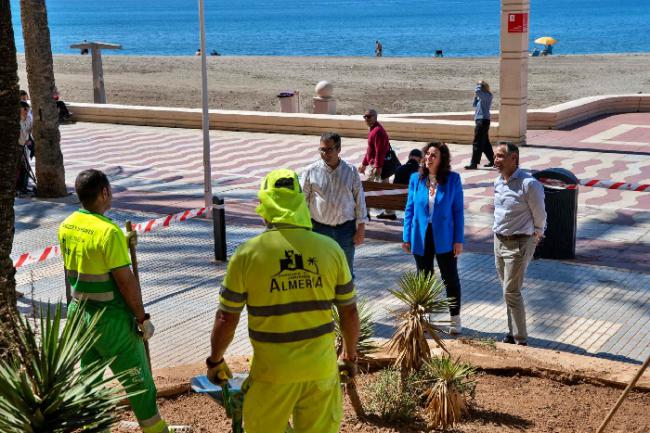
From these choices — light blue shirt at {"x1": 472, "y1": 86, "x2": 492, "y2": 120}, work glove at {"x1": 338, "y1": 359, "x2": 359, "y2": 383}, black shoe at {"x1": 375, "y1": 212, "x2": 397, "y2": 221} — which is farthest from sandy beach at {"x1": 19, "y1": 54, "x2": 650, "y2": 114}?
work glove at {"x1": 338, "y1": 359, "x2": 359, "y2": 383}

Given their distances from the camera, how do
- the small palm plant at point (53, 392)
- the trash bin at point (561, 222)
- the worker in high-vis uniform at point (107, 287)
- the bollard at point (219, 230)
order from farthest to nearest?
the bollard at point (219, 230) → the trash bin at point (561, 222) → the worker in high-vis uniform at point (107, 287) → the small palm plant at point (53, 392)

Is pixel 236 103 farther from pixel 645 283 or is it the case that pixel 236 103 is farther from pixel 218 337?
pixel 218 337

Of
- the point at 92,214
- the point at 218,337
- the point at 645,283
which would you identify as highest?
the point at 92,214

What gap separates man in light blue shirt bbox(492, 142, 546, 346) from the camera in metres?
7.68

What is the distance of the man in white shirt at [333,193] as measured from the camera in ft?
27.0

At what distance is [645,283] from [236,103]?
27.3m

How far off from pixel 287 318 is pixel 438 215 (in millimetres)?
3885

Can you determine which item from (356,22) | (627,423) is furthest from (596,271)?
(356,22)

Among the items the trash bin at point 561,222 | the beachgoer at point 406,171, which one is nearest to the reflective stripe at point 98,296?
the trash bin at point 561,222

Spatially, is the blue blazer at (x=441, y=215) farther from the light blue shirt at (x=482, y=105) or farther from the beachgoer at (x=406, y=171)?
the light blue shirt at (x=482, y=105)

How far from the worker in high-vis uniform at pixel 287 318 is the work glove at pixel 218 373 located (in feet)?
0.50

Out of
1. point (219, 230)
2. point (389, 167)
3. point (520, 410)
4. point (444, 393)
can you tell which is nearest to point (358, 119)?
point (389, 167)

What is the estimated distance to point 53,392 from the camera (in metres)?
3.95

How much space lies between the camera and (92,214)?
528cm
